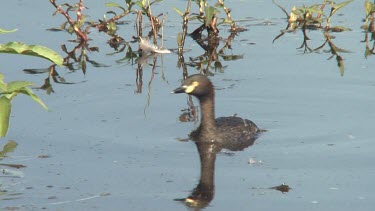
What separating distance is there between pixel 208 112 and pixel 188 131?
0.32 meters

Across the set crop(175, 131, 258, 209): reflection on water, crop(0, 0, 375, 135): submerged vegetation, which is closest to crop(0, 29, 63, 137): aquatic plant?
crop(175, 131, 258, 209): reflection on water

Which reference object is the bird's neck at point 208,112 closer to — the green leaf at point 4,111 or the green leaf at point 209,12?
the green leaf at point 209,12

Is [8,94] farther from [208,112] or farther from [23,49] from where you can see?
[208,112]

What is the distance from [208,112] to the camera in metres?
10.9

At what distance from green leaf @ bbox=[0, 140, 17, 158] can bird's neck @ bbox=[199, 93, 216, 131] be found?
220 centimetres

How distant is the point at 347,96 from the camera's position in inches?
458

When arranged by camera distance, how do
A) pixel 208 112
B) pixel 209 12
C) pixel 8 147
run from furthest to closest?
pixel 209 12, pixel 208 112, pixel 8 147

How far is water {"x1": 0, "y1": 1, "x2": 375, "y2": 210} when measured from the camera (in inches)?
336

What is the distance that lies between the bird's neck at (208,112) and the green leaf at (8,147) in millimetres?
2201

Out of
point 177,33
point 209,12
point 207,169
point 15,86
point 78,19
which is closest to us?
point 15,86

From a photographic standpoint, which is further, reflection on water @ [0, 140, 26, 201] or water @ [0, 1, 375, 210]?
water @ [0, 1, 375, 210]

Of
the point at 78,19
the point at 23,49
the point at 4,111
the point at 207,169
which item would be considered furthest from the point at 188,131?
the point at 23,49

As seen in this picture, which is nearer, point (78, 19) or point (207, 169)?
point (207, 169)

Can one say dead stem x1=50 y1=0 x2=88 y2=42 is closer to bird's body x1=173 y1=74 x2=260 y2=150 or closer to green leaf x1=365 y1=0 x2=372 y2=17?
bird's body x1=173 y1=74 x2=260 y2=150
